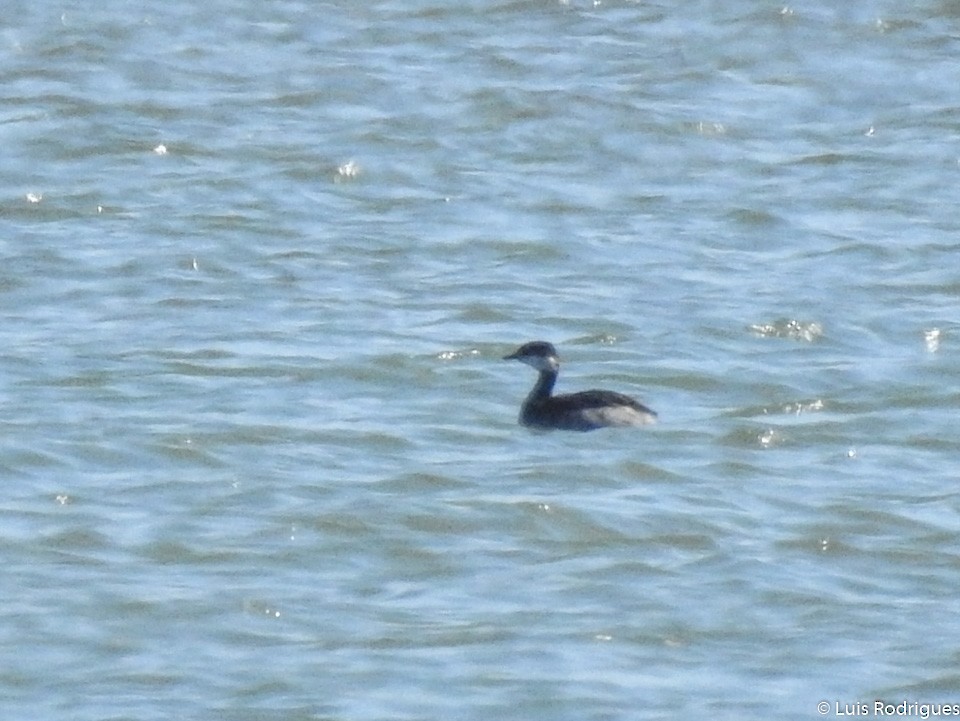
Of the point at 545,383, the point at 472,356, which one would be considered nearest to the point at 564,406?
the point at 545,383

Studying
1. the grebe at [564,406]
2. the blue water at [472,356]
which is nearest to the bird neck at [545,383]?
the grebe at [564,406]

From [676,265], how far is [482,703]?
22.9ft

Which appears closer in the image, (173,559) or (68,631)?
(68,631)

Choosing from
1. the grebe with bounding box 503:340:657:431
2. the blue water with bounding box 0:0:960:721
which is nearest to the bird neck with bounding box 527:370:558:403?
the grebe with bounding box 503:340:657:431

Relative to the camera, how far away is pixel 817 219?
59.7 ft

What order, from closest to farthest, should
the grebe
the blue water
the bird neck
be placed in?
1. the blue water
2. the grebe
3. the bird neck

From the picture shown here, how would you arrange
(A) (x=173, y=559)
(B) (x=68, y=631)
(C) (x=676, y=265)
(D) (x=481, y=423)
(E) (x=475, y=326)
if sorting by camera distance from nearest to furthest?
(B) (x=68, y=631) → (A) (x=173, y=559) → (D) (x=481, y=423) → (E) (x=475, y=326) → (C) (x=676, y=265)

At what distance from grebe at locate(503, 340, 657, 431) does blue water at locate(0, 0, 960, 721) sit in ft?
0.41

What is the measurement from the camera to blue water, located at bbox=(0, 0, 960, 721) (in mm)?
10844

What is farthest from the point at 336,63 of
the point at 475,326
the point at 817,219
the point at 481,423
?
the point at 481,423

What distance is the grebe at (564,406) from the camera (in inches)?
543

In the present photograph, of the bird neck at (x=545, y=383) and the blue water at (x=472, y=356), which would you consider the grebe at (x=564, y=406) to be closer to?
the bird neck at (x=545, y=383)

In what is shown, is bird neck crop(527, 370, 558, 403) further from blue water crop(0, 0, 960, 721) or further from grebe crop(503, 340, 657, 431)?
blue water crop(0, 0, 960, 721)

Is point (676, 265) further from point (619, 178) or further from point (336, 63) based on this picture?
point (336, 63)
